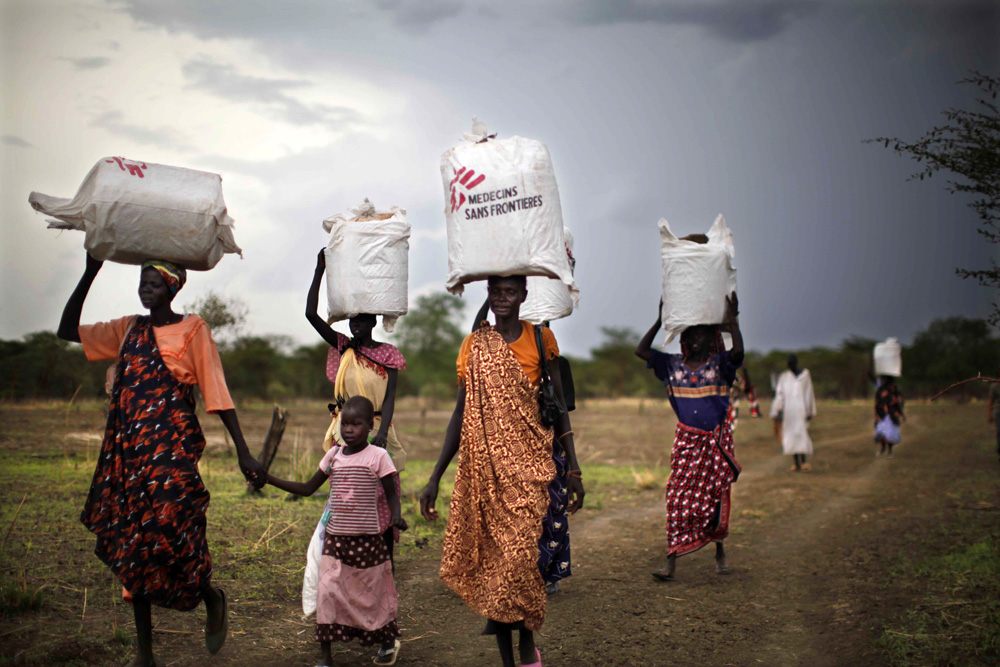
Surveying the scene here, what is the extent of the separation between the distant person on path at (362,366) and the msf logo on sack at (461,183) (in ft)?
4.33

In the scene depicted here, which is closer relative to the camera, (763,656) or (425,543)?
(763,656)

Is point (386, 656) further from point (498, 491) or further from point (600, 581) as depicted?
point (600, 581)

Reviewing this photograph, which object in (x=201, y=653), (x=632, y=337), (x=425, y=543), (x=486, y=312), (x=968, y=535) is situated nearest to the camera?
(x=201, y=653)

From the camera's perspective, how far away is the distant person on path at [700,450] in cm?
609

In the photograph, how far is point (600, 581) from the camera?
6098mm

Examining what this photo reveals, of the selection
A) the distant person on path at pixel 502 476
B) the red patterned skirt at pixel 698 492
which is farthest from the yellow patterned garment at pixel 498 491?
the red patterned skirt at pixel 698 492

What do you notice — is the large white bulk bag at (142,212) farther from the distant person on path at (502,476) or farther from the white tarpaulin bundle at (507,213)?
the distant person on path at (502,476)

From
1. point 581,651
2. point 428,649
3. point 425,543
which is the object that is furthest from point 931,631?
point 425,543

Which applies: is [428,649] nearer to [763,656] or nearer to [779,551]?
[763,656]

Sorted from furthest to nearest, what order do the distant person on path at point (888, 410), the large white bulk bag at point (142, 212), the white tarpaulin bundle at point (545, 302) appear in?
1. the distant person on path at point (888, 410)
2. the white tarpaulin bundle at point (545, 302)
3. the large white bulk bag at point (142, 212)

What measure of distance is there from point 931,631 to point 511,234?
367cm

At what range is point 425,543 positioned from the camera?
699 centimetres

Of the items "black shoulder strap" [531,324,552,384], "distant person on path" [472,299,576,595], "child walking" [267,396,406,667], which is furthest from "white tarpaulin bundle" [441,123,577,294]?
"child walking" [267,396,406,667]

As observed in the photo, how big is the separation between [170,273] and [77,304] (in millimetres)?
476
